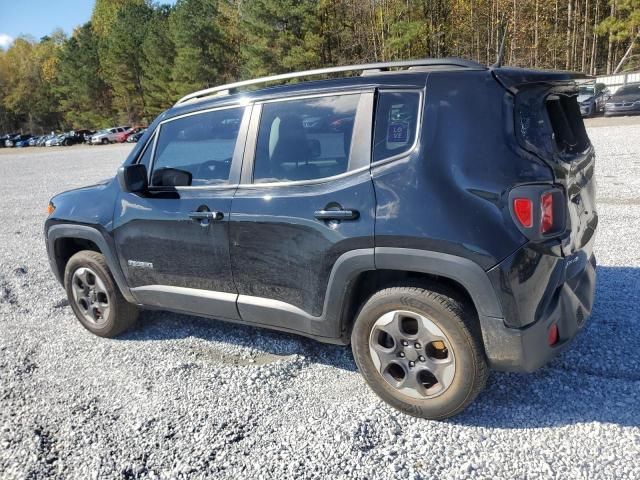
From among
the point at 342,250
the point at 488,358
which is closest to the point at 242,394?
the point at 342,250

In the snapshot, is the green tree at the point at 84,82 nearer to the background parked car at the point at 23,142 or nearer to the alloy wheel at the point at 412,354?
the background parked car at the point at 23,142

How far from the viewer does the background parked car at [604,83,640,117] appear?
25.5 m

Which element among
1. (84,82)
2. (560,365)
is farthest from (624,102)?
(84,82)

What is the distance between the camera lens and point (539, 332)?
8.50 ft

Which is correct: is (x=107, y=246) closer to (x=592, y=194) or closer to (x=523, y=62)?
(x=592, y=194)

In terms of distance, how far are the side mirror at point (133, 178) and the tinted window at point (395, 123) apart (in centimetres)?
179

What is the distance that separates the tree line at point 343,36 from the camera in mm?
38625

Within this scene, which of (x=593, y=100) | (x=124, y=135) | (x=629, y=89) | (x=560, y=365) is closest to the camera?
(x=560, y=365)

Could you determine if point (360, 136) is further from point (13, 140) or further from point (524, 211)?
point (13, 140)

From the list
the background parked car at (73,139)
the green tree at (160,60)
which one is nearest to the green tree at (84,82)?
the green tree at (160,60)

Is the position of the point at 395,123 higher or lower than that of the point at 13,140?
higher

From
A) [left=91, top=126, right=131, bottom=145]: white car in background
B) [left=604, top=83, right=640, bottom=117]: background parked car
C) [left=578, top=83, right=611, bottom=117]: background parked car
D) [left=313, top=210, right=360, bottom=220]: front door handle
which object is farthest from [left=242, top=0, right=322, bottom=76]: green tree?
[left=313, top=210, right=360, bottom=220]: front door handle

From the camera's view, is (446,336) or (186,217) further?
(186,217)

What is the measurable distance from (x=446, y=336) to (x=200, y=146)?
2167mm
